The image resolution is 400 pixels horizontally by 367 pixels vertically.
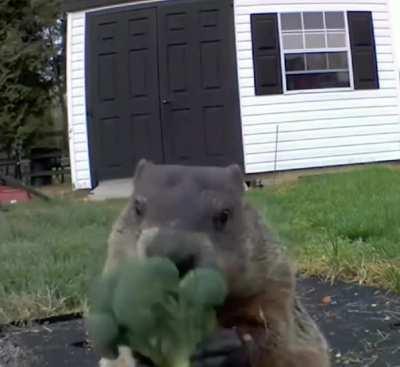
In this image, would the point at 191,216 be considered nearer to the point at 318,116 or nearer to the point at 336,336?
the point at 336,336

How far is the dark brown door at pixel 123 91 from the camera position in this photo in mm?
10859

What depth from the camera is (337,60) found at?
11375 mm

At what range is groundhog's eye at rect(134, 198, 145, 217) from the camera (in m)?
1.66

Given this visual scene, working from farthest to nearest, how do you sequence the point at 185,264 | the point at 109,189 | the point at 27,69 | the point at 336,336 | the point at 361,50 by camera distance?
the point at 27,69 → the point at 361,50 → the point at 109,189 → the point at 336,336 → the point at 185,264

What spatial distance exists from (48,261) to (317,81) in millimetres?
7534

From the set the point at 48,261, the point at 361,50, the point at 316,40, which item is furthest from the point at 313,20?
the point at 48,261

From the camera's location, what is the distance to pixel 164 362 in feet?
5.24

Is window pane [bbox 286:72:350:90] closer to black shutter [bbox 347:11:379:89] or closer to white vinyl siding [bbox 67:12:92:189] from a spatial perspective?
black shutter [bbox 347:11:379:89]

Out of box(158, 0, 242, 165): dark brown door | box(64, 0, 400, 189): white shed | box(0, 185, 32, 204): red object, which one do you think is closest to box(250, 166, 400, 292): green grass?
box(158, 0, 242, 165): dark brown door

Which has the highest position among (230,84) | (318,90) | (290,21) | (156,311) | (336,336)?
(290,21)

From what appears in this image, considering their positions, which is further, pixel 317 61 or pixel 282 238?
pixel 317 61

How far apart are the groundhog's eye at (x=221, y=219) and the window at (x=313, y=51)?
9372 mm

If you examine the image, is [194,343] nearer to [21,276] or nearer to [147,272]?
[147,272]

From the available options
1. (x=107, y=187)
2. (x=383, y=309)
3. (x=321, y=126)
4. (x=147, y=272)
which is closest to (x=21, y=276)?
(x=383, y=309)
